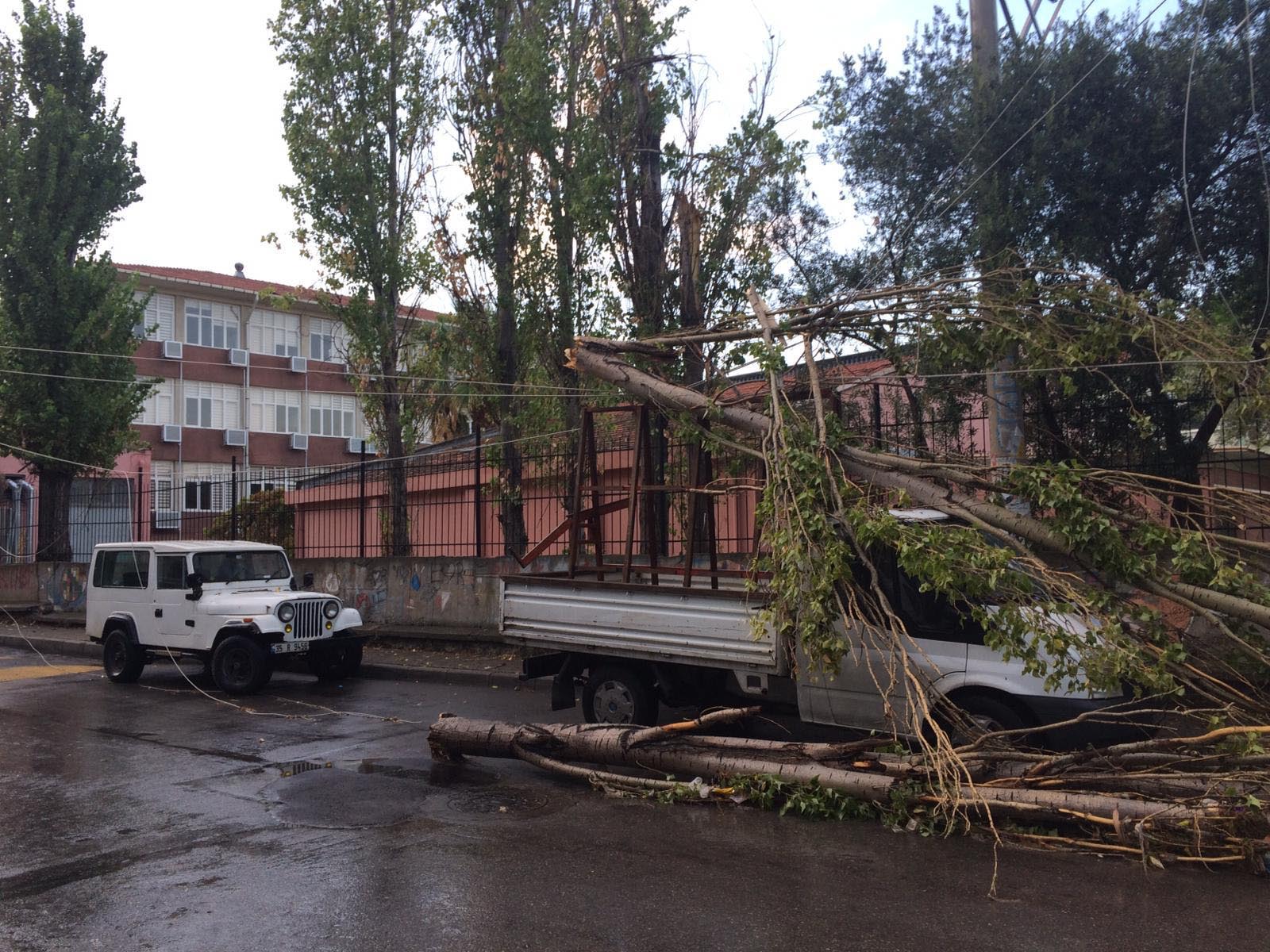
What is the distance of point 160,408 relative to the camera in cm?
3834

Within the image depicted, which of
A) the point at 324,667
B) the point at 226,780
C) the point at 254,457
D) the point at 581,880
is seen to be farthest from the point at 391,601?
the point at 254,457

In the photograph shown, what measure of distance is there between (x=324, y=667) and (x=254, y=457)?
2920 cm

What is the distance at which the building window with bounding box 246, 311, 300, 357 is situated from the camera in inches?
1612

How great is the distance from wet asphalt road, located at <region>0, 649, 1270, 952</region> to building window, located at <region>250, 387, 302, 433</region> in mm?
34133

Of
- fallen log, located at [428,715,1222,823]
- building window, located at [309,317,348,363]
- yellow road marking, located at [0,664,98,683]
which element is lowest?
yellow road marking, located at [0,664,98,683]

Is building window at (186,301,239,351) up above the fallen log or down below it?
above

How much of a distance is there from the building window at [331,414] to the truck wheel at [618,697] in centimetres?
3466

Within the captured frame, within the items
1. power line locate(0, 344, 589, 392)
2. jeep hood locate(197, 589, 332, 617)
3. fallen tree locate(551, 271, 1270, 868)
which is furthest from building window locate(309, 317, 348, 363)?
fallen tree locate(551, 271, 1270, 868)

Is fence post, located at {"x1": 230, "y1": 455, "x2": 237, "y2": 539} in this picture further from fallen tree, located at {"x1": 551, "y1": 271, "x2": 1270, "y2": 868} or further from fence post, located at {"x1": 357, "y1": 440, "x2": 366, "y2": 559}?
fallen tree, located at {"x1": 551, "y1": 271, "x2": 1270, "y2": 868}

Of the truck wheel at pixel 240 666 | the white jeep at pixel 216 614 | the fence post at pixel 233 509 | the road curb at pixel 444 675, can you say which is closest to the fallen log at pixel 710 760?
the road curb at pixel 444 675

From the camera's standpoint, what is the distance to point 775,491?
728 centimetres

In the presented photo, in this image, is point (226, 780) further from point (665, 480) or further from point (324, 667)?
point (665, 480)

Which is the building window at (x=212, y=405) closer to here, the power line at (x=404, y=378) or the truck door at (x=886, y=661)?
the power line at (x=404, y=378)

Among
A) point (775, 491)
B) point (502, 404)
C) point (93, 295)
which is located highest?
point (93, 295)
